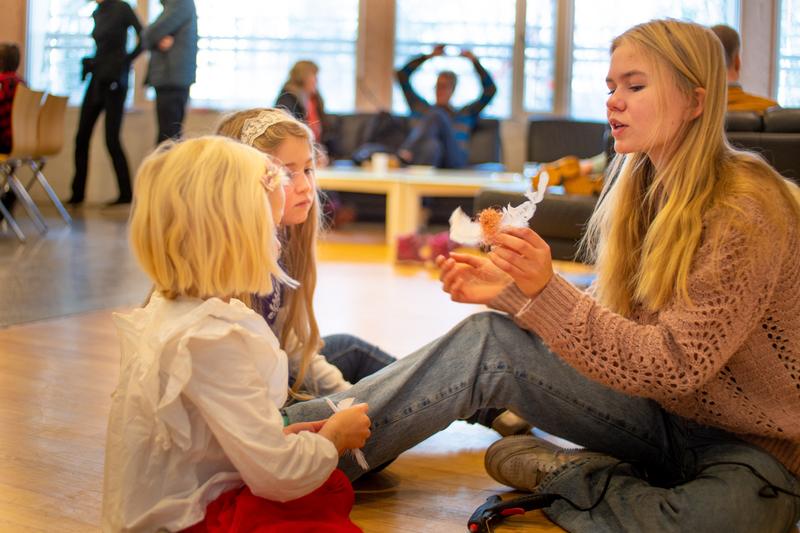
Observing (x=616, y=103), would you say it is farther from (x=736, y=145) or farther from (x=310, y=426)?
(x=736, y=145)

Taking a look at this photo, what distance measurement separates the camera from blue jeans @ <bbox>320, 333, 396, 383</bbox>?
7.13ft

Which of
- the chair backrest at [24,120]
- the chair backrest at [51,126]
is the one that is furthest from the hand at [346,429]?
the chair backrest at [51,126]

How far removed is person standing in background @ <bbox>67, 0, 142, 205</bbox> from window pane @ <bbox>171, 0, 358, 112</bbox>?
0.88m

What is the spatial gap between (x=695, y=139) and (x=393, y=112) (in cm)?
654

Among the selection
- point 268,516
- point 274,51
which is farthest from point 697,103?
point 274,51

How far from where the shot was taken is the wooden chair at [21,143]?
16.1 feet

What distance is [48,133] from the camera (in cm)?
543

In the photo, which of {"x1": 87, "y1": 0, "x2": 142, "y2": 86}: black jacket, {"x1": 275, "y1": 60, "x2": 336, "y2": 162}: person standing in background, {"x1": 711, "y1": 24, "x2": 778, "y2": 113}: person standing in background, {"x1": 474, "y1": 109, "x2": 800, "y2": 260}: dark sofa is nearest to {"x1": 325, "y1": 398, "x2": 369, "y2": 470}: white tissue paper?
{"x1": 474, "y1": 109, "x2": 800, "y2": 260}: dark sofa

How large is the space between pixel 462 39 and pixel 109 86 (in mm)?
2885

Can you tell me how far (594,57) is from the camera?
801 cm

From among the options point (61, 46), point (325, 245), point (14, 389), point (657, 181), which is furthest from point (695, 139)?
point (325, 245)

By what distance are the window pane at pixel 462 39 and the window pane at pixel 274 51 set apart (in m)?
0.44

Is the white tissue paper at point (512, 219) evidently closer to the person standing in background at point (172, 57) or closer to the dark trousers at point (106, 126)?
the person standing in background at point (172, 57)

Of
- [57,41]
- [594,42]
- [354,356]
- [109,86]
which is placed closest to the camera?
[354,356]
